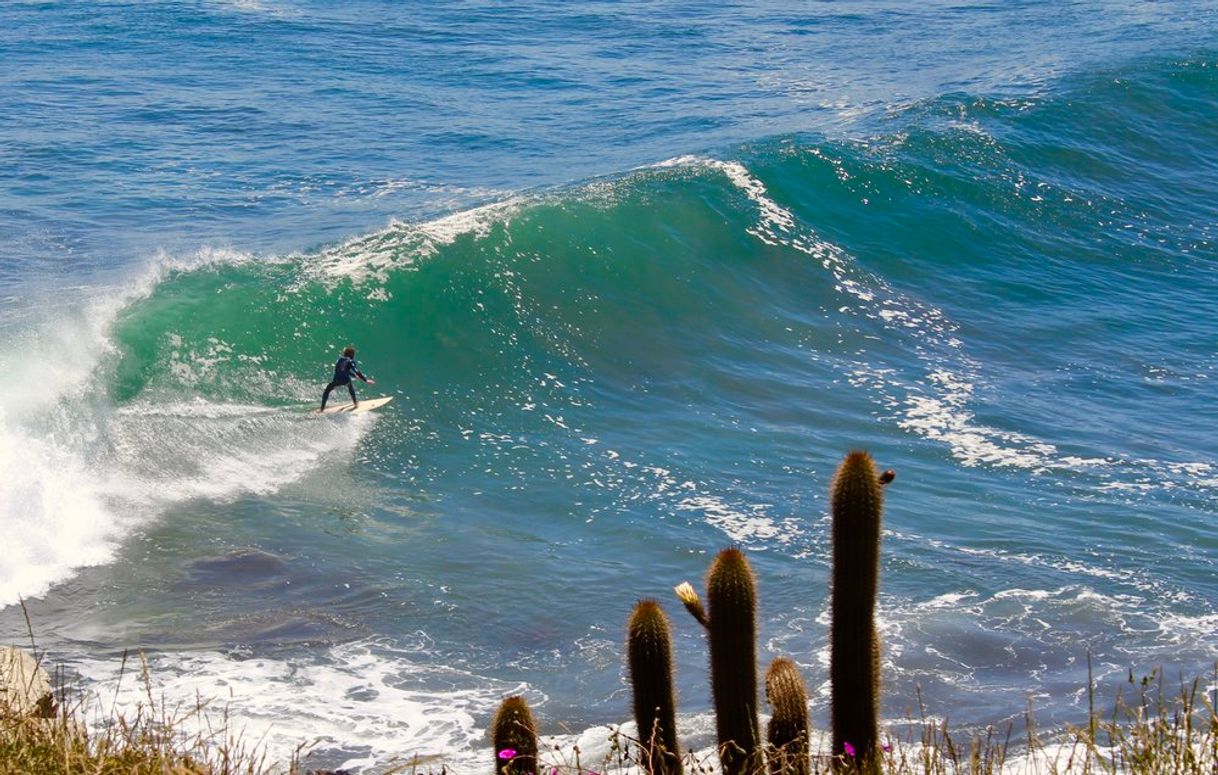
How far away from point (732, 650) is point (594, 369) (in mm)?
14925

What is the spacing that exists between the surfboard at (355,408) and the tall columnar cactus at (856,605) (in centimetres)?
1342

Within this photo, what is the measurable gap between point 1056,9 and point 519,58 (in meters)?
15.9

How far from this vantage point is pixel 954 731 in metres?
10.9

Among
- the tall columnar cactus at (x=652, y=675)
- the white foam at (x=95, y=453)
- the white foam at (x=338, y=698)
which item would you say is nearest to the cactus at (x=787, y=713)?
the tall columnar cactus at (x=652, y=675)

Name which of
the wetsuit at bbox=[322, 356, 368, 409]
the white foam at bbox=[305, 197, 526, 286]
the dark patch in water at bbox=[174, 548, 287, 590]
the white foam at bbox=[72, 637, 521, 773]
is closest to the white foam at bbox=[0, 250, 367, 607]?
the wetsuit at bbox=[322, 356, 368, 409]

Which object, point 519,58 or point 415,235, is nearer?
point 415,235

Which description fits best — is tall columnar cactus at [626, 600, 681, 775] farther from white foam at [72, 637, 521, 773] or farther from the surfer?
the surfer

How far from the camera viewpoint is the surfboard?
18.7 m

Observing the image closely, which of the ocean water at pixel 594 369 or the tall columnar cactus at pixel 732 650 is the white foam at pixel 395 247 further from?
the tall columnar cactus at pixel 732 650

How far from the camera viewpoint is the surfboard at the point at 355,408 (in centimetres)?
1867

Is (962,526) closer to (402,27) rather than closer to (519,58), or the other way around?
(519,58)

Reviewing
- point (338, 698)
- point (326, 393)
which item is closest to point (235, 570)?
point (338, 698)

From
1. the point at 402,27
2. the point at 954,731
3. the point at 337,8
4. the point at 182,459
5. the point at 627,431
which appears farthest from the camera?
the point at 337,8

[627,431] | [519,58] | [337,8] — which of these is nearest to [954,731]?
[627,431]
